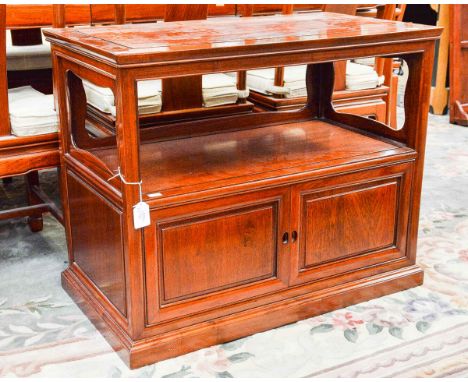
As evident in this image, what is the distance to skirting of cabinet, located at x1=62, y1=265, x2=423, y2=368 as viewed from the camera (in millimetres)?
2014

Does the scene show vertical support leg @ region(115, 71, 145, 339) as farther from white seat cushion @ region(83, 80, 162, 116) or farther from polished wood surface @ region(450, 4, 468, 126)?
polished wood surface @ region(450, 4, 468, 126)

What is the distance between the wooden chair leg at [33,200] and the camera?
2.91 meters

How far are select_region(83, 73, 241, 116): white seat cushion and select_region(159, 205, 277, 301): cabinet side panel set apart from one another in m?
0.76

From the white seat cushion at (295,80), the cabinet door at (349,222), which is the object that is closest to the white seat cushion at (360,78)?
the white seat cushion at (295,80)

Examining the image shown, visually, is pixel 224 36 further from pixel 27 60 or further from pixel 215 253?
pixel 27 60

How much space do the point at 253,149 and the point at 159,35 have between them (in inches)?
19.7

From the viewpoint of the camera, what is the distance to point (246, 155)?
2.25 metres

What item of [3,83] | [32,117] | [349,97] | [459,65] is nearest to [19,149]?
[32,117]

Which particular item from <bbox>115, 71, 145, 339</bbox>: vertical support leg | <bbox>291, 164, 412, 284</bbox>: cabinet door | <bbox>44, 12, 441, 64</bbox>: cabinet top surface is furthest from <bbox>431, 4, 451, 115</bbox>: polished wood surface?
<bbox>115, 71, 145, 339</bbox>: vertical support leg

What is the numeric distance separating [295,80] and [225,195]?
109 centimetres

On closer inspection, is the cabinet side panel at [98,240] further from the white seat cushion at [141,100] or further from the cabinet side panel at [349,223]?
the cabinet side panel at [349,223]

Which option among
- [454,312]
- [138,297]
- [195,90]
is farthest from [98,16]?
[454,312]

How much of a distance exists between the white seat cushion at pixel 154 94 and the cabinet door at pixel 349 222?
2.50ft

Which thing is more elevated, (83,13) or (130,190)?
(83,13)
